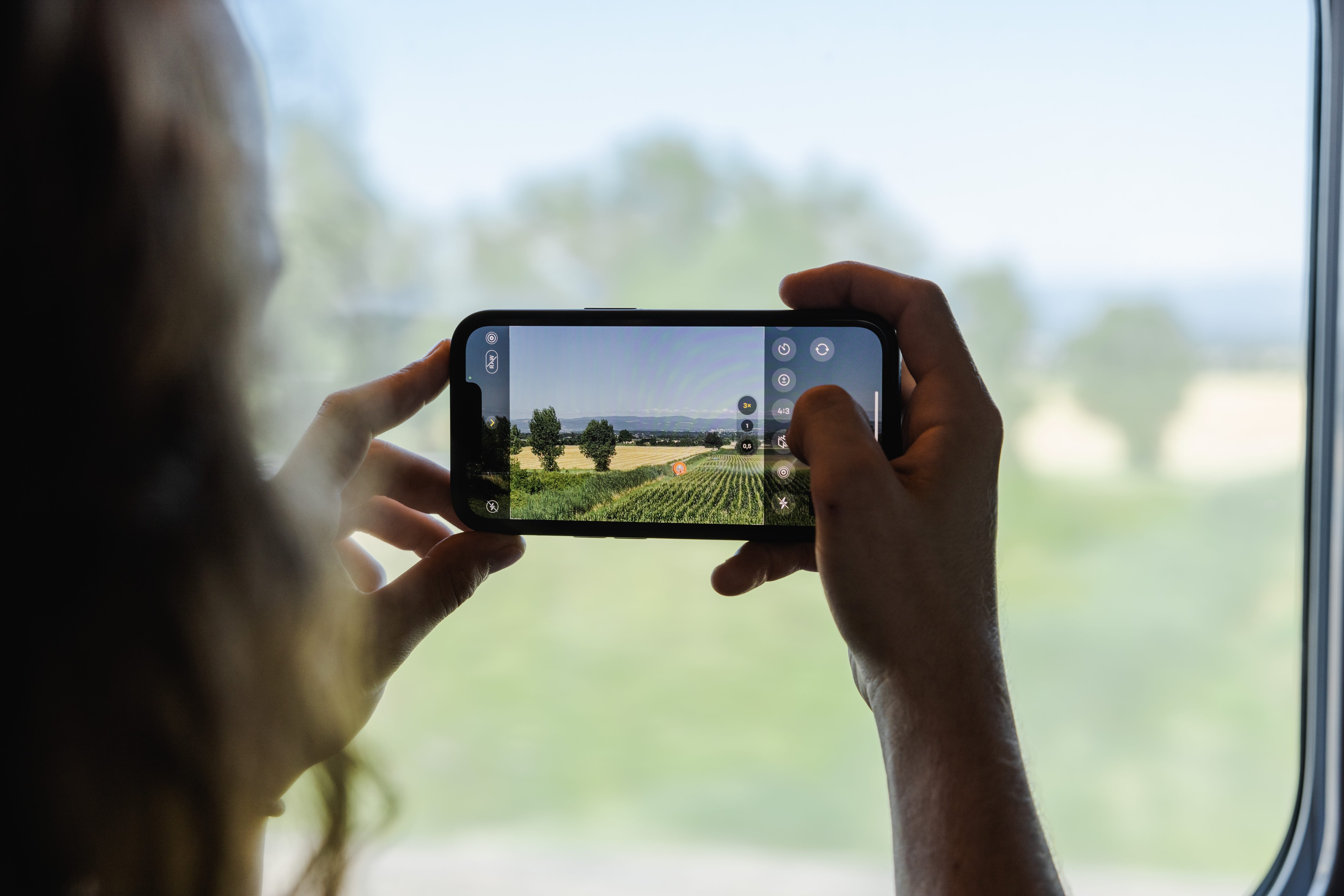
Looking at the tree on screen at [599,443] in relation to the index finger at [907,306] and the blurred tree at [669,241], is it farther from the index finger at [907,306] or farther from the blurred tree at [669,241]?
the blurred tree at [669,241]

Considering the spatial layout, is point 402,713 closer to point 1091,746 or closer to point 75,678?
point 75,678

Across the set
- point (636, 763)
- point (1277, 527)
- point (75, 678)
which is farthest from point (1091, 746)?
point (75, 678)

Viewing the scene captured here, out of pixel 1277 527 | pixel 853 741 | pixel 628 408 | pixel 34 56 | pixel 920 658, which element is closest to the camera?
pixel 34 56

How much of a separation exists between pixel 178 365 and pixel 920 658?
432mm

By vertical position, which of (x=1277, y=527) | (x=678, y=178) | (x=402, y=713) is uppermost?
(x=678, y=178)

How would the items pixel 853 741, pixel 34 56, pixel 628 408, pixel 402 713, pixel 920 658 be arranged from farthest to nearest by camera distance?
1. pixel 853 741
2. pixel 402 713
3. pixel 628 408
4. pixel 920 658
5. pixel 34 56

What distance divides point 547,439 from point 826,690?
2.46 metres

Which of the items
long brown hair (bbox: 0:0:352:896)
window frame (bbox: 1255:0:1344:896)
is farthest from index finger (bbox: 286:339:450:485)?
window frame (bbox: 1255:0:1344:896)

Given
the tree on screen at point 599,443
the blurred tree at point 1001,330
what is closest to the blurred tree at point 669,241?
the blurred tree at point 1001,330

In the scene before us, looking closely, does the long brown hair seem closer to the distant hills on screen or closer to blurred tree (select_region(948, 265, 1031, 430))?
the distant hills on screen

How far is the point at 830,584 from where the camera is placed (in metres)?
0.47

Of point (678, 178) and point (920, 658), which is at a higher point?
point (678, 178)

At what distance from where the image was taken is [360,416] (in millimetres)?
542

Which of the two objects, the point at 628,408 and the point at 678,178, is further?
the point at 678,178
